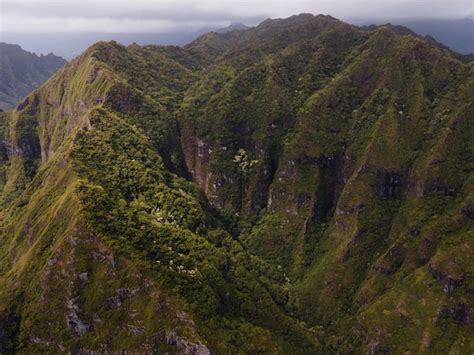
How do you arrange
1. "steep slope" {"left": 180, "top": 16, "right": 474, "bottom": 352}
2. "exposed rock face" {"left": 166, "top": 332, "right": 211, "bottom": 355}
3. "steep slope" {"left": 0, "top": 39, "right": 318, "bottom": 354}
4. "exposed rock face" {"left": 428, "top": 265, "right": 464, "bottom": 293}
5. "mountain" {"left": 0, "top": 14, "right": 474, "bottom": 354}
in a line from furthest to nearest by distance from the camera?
"steep slope" {"left": 180, "top": 16, "right": 474, "bottom": 352}
"exposed rock face" {"left": 428, "top": 265, "right": 464, "bottom": 293}
"mountain" {"left": 0, "top": 14, "right": 474, "bottom": 354}
"steep slope" {"left": 0, "top": 39, "right": 318, "bottom": 354}
"exposed rock face" {"left": 166, "top": 332, "right": 211, "bottom": 355}

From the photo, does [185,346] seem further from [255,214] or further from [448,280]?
[255,214]

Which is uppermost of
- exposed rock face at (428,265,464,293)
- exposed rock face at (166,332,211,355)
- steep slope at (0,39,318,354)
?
steep slope at (0,39,318,354)

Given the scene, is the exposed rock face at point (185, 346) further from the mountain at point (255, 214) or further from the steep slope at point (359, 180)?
the steep slope at point (359, 180)

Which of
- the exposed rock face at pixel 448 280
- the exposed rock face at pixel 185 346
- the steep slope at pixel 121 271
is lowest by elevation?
the exposed rock face at pixel 448 280

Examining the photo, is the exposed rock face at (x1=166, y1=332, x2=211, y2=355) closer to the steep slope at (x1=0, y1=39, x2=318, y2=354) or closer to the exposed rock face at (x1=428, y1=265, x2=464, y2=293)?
the steep slope at (x1=0, y1=39, x2=318, y2=354)

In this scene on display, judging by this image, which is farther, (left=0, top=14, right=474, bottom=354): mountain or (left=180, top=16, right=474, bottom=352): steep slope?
(left=180, top=16, right=474, bottom=352): steep slope

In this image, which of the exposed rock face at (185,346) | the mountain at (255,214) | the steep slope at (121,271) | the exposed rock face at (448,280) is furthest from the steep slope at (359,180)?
the exposed rock face at (185,346)

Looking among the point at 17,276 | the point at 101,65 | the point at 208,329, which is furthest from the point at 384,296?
the point at 101,65

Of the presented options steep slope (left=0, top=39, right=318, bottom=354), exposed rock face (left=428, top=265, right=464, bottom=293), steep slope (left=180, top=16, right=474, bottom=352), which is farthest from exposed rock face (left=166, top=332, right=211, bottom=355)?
exposed rock face (left=428, top=265, right=464, bottom=293)
